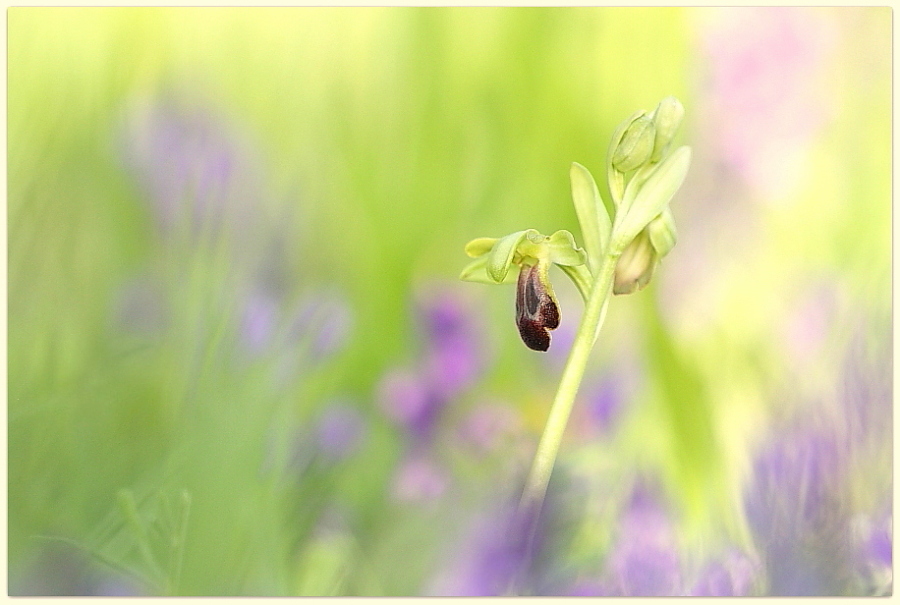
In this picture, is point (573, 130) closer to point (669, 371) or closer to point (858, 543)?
point (669, 371)

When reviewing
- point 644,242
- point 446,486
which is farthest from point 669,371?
point 446,486

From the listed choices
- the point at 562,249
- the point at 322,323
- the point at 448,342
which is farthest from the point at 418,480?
the point at 562,249

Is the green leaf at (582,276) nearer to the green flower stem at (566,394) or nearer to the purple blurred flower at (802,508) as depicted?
the green flower stem at (566,394)

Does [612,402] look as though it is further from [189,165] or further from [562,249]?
[189,165]

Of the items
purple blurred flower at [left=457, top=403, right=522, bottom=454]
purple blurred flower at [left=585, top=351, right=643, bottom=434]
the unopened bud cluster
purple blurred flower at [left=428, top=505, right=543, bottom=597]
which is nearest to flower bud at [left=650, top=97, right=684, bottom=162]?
the unopened bud cluster

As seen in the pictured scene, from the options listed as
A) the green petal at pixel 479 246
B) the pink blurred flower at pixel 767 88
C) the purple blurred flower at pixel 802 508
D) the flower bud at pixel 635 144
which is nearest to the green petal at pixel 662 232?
the flower bud at pixel 635 144

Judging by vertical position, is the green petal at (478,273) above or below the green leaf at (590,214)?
below

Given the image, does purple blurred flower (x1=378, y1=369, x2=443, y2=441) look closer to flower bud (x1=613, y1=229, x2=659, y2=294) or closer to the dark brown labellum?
the dark brown labellum
